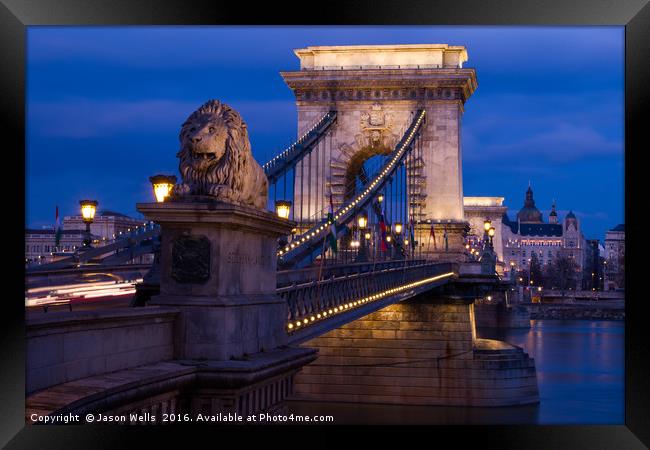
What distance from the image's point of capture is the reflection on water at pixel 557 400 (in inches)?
1610

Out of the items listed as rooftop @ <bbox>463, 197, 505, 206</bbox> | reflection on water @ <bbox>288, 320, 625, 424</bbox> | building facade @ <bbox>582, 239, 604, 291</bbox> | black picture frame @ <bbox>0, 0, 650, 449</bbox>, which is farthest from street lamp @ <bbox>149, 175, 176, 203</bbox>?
building facade @ <bbox>582, 239, 604, 291</bbox>

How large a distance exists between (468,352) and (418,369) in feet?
7.31

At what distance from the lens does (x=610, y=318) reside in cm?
11962

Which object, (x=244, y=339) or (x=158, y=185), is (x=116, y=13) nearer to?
(x=244, y=339)

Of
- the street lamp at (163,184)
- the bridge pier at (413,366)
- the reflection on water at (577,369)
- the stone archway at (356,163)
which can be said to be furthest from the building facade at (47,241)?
the street lamp at (163,184)

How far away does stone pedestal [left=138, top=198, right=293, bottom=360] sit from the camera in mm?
11141

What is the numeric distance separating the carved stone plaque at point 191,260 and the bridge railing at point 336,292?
140 inches

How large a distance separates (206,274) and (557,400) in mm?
38564

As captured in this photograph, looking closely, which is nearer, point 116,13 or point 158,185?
point 116,13

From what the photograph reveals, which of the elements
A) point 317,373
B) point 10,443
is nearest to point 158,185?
point 10,443

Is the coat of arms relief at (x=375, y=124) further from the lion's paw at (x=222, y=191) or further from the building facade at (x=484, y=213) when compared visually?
the building facade at (x=484, y=213)

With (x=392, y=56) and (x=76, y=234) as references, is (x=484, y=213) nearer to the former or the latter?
(x=392, y=56)

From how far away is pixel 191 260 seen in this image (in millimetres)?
11320

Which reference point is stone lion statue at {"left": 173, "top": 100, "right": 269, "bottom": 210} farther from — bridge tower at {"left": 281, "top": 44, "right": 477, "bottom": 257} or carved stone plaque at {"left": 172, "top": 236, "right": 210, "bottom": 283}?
bridge tower at {"left": 281, "top": 44, "right": 477, "bottom": 257}
